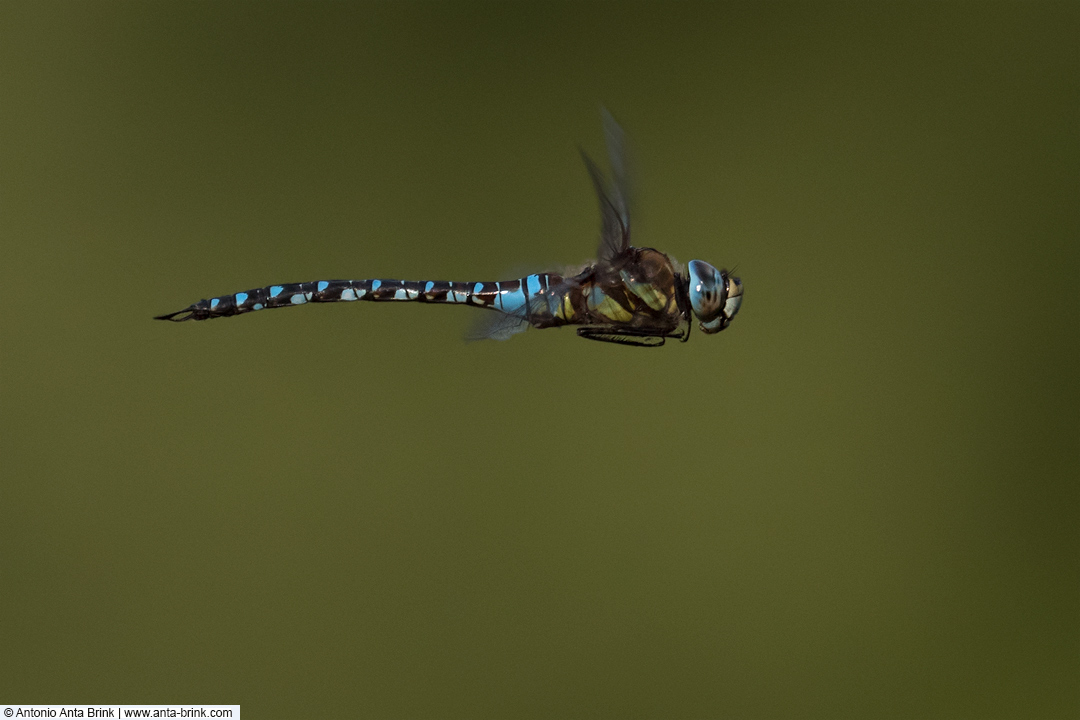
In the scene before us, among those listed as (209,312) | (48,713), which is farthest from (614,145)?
(48,713)

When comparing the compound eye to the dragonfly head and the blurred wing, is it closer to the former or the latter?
the dragonfly head

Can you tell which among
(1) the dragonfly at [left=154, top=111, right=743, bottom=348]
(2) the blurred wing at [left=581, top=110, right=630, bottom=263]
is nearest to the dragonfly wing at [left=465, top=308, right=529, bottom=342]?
(1) the dragonfly at [left=154, top=111, right=743, bottom=348]

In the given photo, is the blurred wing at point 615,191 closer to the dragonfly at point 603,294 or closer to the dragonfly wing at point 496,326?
the dragonfly at point 603,294

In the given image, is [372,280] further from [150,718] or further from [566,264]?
[150,718]

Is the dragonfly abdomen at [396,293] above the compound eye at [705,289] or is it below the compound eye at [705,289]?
above

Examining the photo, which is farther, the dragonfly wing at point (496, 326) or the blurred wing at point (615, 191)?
the dragonfly wing at point (496, 326)

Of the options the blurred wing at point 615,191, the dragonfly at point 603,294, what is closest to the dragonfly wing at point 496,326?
the dragonfly at point 603,294

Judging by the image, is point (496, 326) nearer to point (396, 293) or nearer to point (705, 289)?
point (396, 293)

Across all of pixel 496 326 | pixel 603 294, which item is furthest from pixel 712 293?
pixel 496 326
